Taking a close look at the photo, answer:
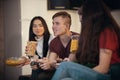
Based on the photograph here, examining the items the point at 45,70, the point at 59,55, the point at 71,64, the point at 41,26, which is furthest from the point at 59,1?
the point at 71,64

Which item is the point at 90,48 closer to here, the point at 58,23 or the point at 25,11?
the point at 58,23

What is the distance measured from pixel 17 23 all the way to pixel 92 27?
46.1 inches

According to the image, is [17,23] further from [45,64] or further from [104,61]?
[104,61]

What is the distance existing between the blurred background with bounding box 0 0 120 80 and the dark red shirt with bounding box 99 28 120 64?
2.98ft

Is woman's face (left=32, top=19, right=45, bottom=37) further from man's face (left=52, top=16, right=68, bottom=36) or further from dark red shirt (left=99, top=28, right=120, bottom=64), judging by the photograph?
dark red shirt (left=99, top=28, right=120, bottom=64)

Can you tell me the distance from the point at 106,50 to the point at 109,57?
5 cm

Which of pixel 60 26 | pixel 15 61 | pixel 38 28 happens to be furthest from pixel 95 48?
pixel 38 28

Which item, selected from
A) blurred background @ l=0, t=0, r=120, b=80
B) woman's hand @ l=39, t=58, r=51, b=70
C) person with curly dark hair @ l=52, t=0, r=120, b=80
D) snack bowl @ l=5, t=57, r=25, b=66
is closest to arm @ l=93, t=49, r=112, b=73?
person with curly dark hair @ l=52, t=0, r=120, b=80

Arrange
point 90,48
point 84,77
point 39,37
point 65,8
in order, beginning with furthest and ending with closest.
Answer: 1. point 65,8
2. point 39,37
3. point 90,48
4. point 84,77

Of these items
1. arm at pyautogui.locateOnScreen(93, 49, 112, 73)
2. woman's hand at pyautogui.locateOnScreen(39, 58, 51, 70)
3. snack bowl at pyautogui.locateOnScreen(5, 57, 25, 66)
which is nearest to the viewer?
arm at pyautogui.locateOnScreen(93, 49, 112, 73)

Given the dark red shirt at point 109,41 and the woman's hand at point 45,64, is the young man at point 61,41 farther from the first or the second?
the dark red shirt at point 109,41

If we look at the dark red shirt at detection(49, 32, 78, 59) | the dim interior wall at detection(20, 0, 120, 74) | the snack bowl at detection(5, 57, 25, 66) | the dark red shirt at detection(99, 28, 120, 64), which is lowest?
the snack bowl at detection(5, 57, 25, 66)

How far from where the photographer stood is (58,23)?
2.03 metres

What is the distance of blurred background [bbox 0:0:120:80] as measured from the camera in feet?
8.28
